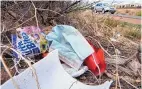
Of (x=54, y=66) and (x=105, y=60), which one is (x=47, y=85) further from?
(x=105, y=60)

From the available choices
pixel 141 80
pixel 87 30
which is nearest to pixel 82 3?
pixel 87 30

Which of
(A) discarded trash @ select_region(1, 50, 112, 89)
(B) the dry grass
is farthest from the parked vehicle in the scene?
(A) discarded trash @ select_region(1, 50, 112, 89)

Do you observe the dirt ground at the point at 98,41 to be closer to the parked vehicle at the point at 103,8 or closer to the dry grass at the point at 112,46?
the dry grass at the point at 112,46

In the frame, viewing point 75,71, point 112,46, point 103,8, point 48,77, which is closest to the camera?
point 48,77

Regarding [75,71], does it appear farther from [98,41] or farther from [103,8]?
[103,8]

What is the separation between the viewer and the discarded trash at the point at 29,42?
194 cm

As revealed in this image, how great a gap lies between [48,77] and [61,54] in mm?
385

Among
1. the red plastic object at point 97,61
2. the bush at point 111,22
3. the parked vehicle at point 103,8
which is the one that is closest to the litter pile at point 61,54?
the red plastic object at point 97,61

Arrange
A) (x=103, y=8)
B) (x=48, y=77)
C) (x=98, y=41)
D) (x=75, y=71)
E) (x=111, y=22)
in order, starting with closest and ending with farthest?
(x=48, y=77)
(x=75, y=71)
(x=98, y=41)
(x=103, y=8)
(x=111, y=22)

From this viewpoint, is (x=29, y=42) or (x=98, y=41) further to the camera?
(x=98, y=41)

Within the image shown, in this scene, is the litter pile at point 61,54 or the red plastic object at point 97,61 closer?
the litter pile at point 61,54

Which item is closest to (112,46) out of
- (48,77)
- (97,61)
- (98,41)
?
(98,41)

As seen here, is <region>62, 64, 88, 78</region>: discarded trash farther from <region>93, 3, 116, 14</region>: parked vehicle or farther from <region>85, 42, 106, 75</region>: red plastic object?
<region>93, 3, 116, 14</region>: parked vehicle

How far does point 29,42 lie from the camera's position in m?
1.99
